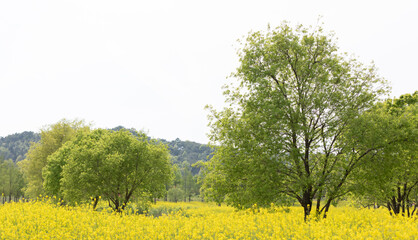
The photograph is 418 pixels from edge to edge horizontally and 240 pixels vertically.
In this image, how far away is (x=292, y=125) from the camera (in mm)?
13367

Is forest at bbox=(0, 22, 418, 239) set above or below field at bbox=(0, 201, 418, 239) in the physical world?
above

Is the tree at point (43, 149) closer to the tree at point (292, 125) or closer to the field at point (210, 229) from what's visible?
the field at point (210, 229)

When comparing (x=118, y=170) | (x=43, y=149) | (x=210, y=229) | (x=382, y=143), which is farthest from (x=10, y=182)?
(x=382, y=143)

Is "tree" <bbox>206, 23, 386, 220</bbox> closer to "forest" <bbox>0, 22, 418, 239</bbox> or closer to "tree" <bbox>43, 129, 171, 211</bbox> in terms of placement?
"forest" <bbox>0, 22, 418, 239</bbox>

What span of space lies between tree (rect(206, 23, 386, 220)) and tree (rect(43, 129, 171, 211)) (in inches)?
415

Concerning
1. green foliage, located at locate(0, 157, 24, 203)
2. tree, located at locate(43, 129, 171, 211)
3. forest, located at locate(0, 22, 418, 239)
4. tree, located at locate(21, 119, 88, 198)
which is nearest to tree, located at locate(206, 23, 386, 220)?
forest, located at locate(0, 22, 418, 239)

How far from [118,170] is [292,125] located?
50.5 ft

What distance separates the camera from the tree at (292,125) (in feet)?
43.4

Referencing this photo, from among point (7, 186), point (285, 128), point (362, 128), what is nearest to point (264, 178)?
point (285, 128)

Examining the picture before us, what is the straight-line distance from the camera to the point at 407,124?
12.8 m

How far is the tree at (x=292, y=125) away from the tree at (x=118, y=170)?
10552mm

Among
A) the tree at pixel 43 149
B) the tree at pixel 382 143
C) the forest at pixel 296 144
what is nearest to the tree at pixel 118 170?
the forest at pixel 296 144

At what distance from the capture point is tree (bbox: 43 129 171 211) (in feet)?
75.7

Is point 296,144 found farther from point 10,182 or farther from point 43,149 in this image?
point 10,182
